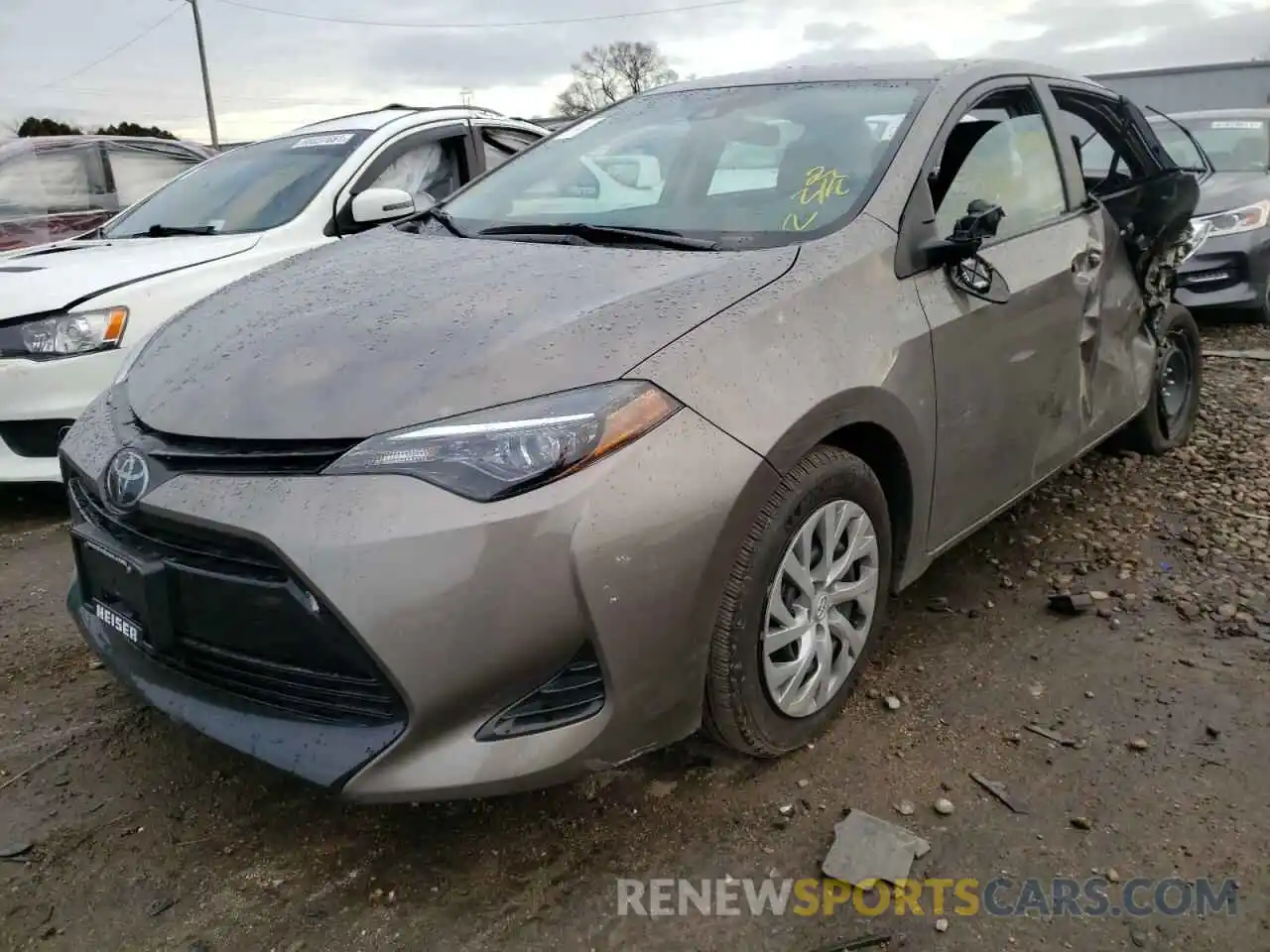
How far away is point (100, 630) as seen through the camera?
7.57ft

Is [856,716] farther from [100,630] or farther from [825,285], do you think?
[100,630]

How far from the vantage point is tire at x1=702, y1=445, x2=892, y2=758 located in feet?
6.84

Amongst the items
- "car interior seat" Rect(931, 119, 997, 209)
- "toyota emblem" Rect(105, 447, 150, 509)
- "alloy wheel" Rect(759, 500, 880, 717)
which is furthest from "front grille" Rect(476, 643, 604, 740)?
"car interior seat" Rect(931, 119, 997, 209)

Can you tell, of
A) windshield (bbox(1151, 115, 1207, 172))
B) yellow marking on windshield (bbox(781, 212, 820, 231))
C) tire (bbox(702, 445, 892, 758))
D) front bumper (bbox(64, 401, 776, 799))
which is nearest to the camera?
front bumper (bbox(64, 401, 776, 799))

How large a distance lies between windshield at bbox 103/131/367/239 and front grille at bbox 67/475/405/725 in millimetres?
3041

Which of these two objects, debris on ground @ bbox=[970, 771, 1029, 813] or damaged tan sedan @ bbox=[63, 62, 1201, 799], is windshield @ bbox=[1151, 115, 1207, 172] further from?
debris on ground @ bbox=[970, 771, 1029, 813]

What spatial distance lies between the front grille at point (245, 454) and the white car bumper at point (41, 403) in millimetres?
2128

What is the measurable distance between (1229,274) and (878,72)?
5443 millimetres

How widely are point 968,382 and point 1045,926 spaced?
137 cm

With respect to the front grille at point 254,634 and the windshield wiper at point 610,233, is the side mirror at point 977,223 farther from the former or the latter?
the front grille at point 254,634

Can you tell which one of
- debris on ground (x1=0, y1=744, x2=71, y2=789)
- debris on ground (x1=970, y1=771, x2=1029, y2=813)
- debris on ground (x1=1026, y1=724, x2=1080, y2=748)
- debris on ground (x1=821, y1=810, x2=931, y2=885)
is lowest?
debris on ground (x1=1026, y1=724, x2=1080, y2=748)

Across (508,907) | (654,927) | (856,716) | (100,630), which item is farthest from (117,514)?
(856,716)

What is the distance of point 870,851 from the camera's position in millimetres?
2102

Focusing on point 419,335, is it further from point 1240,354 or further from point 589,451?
point 1240,354
